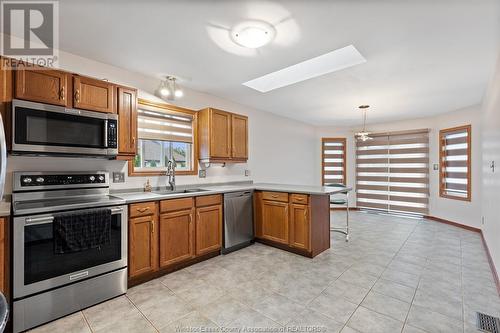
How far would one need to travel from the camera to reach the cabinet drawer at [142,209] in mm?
2447

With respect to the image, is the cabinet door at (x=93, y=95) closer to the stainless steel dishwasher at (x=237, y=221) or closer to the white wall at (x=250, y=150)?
the white wall at (x=250, y=150)

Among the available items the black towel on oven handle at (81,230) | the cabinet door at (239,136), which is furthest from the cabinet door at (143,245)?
the cabinet door at (239,136)

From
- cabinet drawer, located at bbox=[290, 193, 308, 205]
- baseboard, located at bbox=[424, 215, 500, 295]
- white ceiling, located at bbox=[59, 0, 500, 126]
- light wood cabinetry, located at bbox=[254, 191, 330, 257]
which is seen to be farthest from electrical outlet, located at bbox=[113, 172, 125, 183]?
baseboard, located at bbox=[424, 215, 500, 295]

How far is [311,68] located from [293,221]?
207 centimetres

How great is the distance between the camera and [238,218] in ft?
11.7

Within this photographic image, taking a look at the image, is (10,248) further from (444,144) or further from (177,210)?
(444,144)

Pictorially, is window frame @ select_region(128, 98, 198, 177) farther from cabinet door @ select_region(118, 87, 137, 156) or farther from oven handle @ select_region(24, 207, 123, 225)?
oven handle @ select_region(24, 207, 123, 225)

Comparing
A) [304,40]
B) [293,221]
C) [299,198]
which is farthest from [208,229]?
[304,40]

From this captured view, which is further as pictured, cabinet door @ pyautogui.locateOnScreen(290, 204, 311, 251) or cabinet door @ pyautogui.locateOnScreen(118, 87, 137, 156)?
cabinet door @ pyautogui.locateOnScreen(290, 204, 311, 251)

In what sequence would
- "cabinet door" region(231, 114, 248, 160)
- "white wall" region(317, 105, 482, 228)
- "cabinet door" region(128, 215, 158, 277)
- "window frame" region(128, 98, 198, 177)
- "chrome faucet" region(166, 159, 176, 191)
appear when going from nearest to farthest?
"cabinet door" region(128, 215, 158, 277) < "window frame" region(128, 98, 198, 177) < "chrome faucet" region(166, 159, 176, 191) < "cabinet door" region(231, 114, 248, 160) < "white wall" region(317, 105, 482, 228)

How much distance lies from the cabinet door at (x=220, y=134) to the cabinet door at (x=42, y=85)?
1.78 metres

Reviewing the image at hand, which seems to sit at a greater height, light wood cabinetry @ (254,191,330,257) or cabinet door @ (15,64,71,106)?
cabinet door @ (15,64,71,106)

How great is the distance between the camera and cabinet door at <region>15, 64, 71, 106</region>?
2.05 meters

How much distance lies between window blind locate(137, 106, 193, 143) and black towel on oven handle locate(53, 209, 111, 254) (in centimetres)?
133
